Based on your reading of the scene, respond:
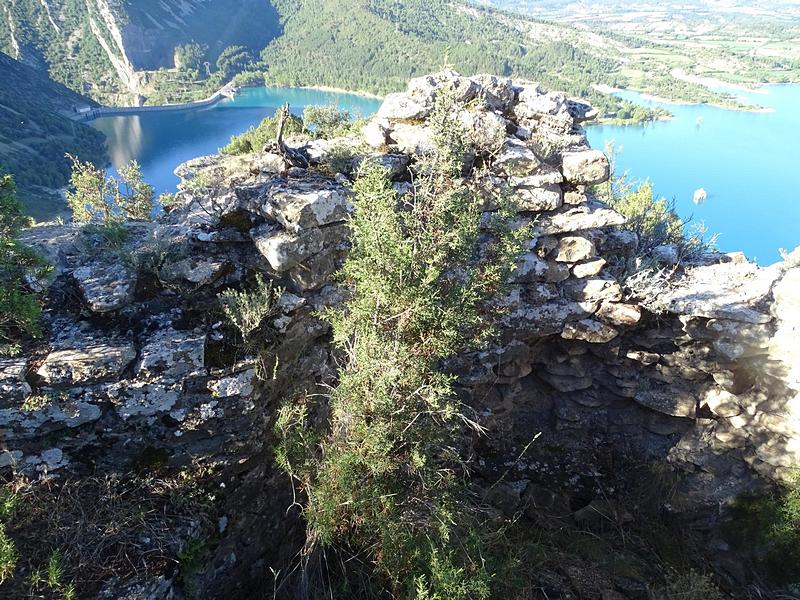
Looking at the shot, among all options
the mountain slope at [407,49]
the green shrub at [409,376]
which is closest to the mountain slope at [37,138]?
the green shrub at [409,376]

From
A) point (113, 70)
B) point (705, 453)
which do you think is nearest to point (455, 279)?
point (705, 453)

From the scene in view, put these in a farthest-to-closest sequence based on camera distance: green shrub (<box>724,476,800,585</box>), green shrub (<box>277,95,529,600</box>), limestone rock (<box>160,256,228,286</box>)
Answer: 1. green shrub (<box>724,476,800,585</box>)
2. limestone rock (<box>160,256,228,286</box>)
3. green shrub (<box>277,95,529,600</box>)

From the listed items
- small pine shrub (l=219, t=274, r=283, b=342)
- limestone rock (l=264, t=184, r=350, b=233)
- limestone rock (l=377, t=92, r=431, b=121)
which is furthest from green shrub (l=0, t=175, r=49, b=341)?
limestone rock (l=377, t=92, r=431, b=121)

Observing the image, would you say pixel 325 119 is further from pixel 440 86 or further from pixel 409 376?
pixel 409 376

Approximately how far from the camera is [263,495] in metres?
5.22

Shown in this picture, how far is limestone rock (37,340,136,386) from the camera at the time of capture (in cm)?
426

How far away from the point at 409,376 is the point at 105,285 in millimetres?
3604

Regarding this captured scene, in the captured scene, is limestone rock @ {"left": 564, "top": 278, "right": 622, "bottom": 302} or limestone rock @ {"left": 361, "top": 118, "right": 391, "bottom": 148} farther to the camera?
limestone rock @ {"left": 564, "top": 278, "right": 622, "bottom": 302}

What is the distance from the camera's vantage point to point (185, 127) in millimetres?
74812

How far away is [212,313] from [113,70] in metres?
112

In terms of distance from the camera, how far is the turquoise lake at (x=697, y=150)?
140ft

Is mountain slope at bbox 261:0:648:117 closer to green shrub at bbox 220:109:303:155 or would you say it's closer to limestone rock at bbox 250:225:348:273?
green shrub at bbox 220:109:303:155

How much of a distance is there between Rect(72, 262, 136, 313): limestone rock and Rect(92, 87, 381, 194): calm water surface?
48344 millimetres

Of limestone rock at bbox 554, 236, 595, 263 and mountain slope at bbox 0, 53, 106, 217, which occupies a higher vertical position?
limestone rock at bbox 554, 236, 595, 263
